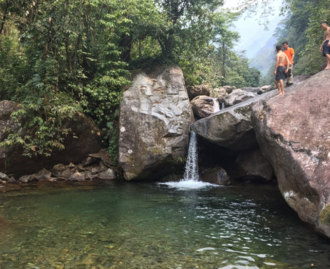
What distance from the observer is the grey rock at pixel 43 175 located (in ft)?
39.0

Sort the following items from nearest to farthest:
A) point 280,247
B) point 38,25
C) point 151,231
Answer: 1. point 280,247
2. point 151,231
3. point 38,25

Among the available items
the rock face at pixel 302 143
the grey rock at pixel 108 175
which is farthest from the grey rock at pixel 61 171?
the rock face at pixel 302 143

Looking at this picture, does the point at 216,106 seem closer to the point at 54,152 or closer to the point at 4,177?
the point at 54,152

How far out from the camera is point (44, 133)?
37.4 feet

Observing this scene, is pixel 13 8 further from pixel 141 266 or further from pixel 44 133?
pixel 141 266

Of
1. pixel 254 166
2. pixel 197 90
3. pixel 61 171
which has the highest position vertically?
pixel 197 90

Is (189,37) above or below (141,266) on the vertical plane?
above

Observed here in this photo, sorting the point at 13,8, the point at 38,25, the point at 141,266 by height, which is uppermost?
the point at 13,8

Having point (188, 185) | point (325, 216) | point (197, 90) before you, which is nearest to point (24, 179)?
point (188, 185)

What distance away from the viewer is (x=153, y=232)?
604cm

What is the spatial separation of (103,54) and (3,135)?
6.27m

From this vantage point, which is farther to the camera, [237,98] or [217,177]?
[237,98]

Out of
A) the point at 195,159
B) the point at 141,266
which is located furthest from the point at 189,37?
the point at 141,266

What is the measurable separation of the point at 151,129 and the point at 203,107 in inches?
176
